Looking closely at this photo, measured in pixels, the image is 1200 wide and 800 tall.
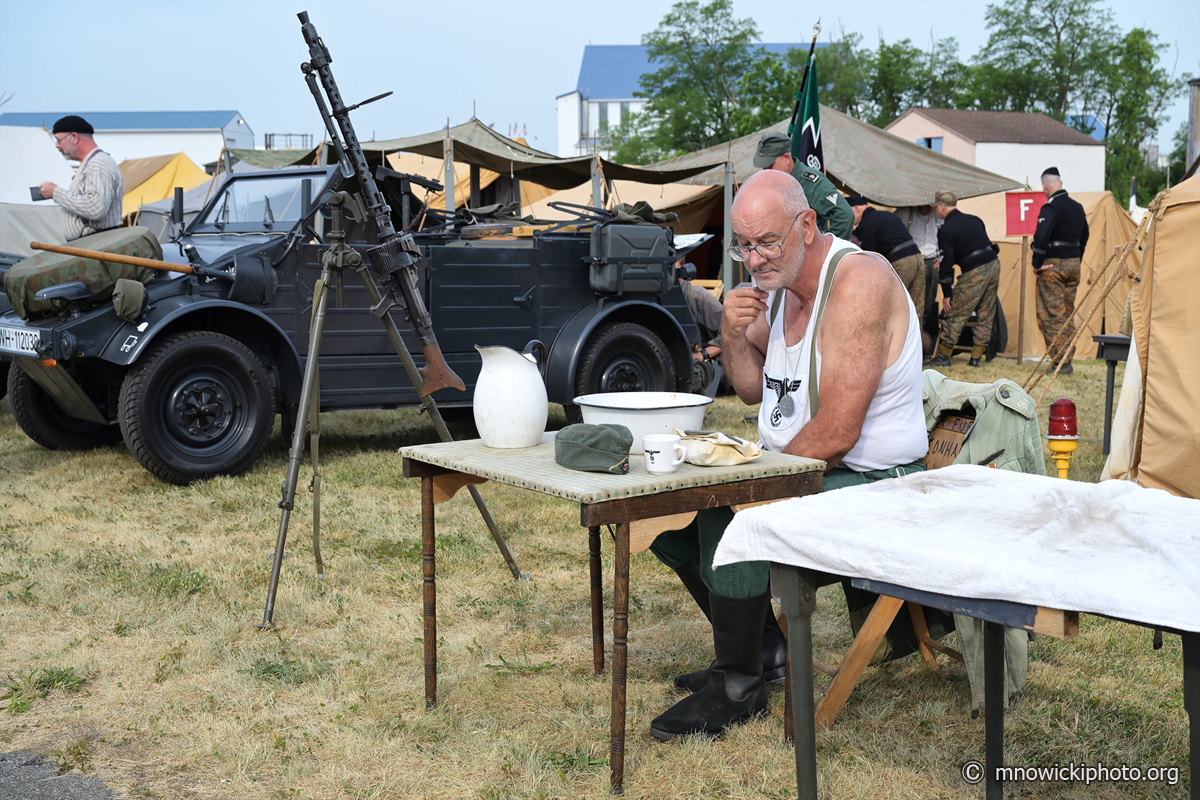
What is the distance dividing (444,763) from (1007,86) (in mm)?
62482

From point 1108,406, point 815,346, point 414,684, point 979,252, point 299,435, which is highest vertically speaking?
point 979,252

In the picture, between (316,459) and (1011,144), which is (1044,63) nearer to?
(1011,144)

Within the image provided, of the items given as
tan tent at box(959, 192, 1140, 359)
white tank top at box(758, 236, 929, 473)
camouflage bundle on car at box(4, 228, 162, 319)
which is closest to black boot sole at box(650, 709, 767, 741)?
white tank top at box(758, 236, 929, 473)

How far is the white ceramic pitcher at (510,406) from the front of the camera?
9.25 ft

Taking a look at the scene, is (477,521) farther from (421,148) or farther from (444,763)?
(421,148)

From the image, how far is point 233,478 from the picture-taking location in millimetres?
6070

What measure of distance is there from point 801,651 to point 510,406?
1096 mm

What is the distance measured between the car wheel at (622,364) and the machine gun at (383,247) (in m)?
3.09

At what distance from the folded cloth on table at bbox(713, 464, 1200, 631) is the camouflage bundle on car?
4.85 m

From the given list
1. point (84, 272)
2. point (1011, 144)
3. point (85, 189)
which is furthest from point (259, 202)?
point (1011, 144)

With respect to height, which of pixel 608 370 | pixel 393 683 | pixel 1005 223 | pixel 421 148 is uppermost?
pixel 421 148

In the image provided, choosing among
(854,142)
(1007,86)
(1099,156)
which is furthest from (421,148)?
(1007,86)

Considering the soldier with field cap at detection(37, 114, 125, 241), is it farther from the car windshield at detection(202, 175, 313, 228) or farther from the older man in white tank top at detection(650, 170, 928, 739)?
the older man in white tank top at detection(650, 170, 928, 739)

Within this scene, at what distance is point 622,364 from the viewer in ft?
24.7
